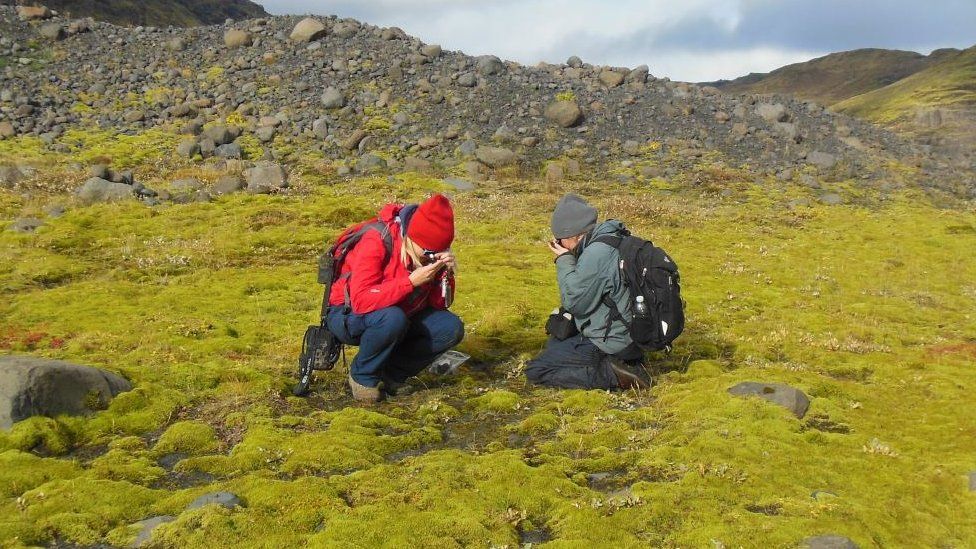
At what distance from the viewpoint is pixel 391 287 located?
32.1 ft

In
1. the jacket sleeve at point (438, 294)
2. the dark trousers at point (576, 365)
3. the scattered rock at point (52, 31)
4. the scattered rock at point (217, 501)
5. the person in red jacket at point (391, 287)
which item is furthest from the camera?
the scattered rock at point (52, 31)

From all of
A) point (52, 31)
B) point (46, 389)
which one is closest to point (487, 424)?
point (46, 389)

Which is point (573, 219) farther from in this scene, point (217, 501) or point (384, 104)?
point (384, 104)

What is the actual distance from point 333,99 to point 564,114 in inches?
480

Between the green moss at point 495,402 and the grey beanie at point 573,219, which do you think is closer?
the grey beanie at point 573,219

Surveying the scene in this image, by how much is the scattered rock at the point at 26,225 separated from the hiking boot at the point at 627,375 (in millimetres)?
18828

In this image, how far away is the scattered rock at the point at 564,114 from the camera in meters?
37.5

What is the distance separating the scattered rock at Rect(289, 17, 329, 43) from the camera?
1651 inches

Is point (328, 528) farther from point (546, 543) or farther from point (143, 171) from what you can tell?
point (143, 171)

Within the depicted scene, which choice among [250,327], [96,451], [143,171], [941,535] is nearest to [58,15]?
[143,171]

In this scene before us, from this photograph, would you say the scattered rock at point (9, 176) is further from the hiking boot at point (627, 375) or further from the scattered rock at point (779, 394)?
the scattered rock at point (779, 394)

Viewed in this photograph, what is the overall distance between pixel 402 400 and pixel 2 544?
5.58 metres

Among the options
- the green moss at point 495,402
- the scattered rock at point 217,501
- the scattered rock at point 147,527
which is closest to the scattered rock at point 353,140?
the green moss at point 495,402

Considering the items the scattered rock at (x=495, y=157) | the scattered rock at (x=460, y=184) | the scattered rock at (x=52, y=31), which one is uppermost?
the scattered rock at (x=52, y=31)
